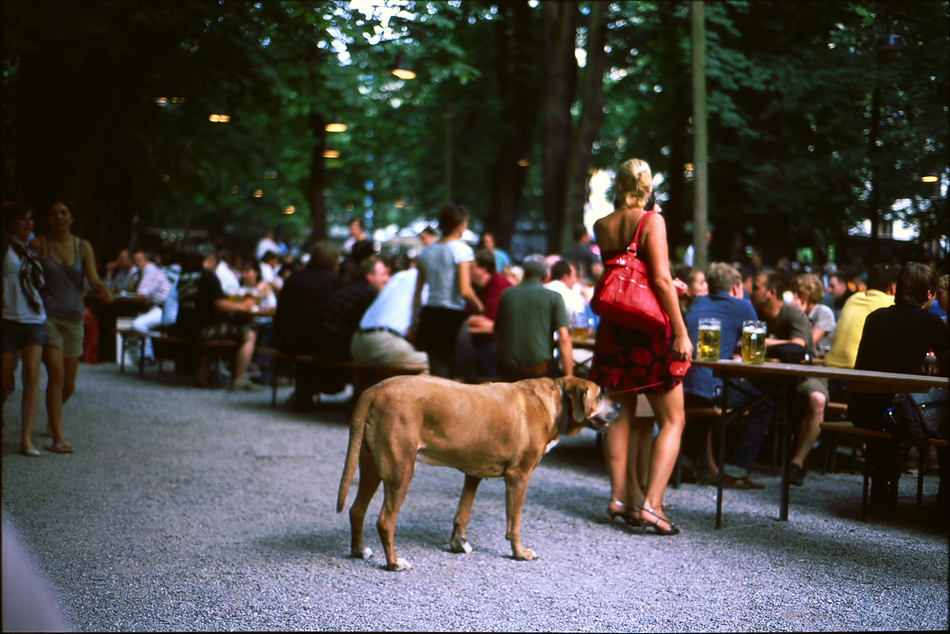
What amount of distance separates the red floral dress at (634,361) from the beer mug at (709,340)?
34 cm

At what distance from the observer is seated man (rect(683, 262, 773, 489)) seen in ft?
24.3

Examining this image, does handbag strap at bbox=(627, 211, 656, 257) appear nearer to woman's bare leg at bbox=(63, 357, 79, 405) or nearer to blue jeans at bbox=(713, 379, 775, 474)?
blue jeans at bbox=(713, 379, 775, 474)

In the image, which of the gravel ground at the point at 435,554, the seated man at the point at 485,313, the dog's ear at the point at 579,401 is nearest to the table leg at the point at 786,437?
the gravel ground at the point at 435,554

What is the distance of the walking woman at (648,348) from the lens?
5555 mm

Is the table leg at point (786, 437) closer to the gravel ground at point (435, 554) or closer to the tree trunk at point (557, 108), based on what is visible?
the gravel ground at point (435, 554)

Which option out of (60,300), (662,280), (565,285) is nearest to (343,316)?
(565,285)

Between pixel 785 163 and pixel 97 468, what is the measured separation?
59.7ft

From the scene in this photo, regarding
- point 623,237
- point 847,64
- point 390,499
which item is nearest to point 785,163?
point 847,64

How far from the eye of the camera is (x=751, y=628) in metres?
4.15

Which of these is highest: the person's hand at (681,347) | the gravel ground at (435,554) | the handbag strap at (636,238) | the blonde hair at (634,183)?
the blonde hair at (634,183)

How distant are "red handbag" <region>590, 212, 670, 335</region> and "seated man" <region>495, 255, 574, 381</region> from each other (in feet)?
7.06

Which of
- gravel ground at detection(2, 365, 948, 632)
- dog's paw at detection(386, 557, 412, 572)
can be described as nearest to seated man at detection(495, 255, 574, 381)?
gravel ground at detection(2, 365, 948, 632)

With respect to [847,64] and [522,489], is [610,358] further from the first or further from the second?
[847,64]

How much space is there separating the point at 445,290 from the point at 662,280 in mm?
3005
